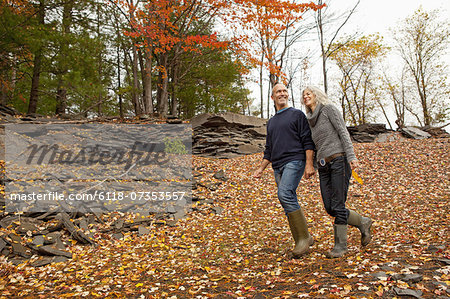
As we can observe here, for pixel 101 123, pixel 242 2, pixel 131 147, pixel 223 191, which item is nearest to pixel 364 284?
pixel 223 191

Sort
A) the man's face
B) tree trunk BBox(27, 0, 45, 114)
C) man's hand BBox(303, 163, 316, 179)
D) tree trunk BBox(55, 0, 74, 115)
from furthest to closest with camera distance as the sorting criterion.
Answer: tree trunk BBox(27, 0, 45, 114)
tree trunk BBox(55, 0, 74, 115)
the man's face
man's hand BBox(303, 163, 316, 179)

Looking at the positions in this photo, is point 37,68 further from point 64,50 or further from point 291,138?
→ point 291,138

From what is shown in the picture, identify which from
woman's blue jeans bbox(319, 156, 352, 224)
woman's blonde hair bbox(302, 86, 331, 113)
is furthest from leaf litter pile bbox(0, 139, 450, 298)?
woman's blonde hair bbox(302, 86, 331, 113)

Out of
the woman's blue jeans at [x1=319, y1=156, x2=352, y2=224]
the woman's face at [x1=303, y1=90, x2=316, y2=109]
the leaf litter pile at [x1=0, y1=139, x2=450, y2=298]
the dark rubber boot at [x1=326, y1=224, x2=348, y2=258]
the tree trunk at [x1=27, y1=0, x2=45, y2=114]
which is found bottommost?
Answer: the leaf litter pile at [x1=0, y1=139, x2=450, y2=298]

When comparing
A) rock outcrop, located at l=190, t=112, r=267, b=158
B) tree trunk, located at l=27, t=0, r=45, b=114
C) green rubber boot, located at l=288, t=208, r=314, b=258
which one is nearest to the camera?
green rubber boot, located at l=288, t=208, r=314, b=258

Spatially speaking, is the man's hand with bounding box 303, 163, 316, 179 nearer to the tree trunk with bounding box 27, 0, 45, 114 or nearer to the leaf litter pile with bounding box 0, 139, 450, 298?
the leaf litter pile with bounding box 0, 139, 450, 298

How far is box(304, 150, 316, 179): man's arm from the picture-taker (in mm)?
3324

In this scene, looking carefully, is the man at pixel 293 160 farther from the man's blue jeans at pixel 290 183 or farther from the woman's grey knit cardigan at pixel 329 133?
the woman's grey knit cardigan at pixel 329 133

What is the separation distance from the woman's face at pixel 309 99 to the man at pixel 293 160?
152mm

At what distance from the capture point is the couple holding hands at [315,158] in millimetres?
3214

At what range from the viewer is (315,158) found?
3.50m

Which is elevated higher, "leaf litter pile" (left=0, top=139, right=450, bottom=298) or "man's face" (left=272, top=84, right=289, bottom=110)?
"man's face" (left=272, top=84, right=289, bottom=110)

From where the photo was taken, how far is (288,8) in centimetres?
1359

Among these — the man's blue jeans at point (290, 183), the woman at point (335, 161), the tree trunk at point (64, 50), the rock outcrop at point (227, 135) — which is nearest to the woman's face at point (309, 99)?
the woman at point (335, 161)
